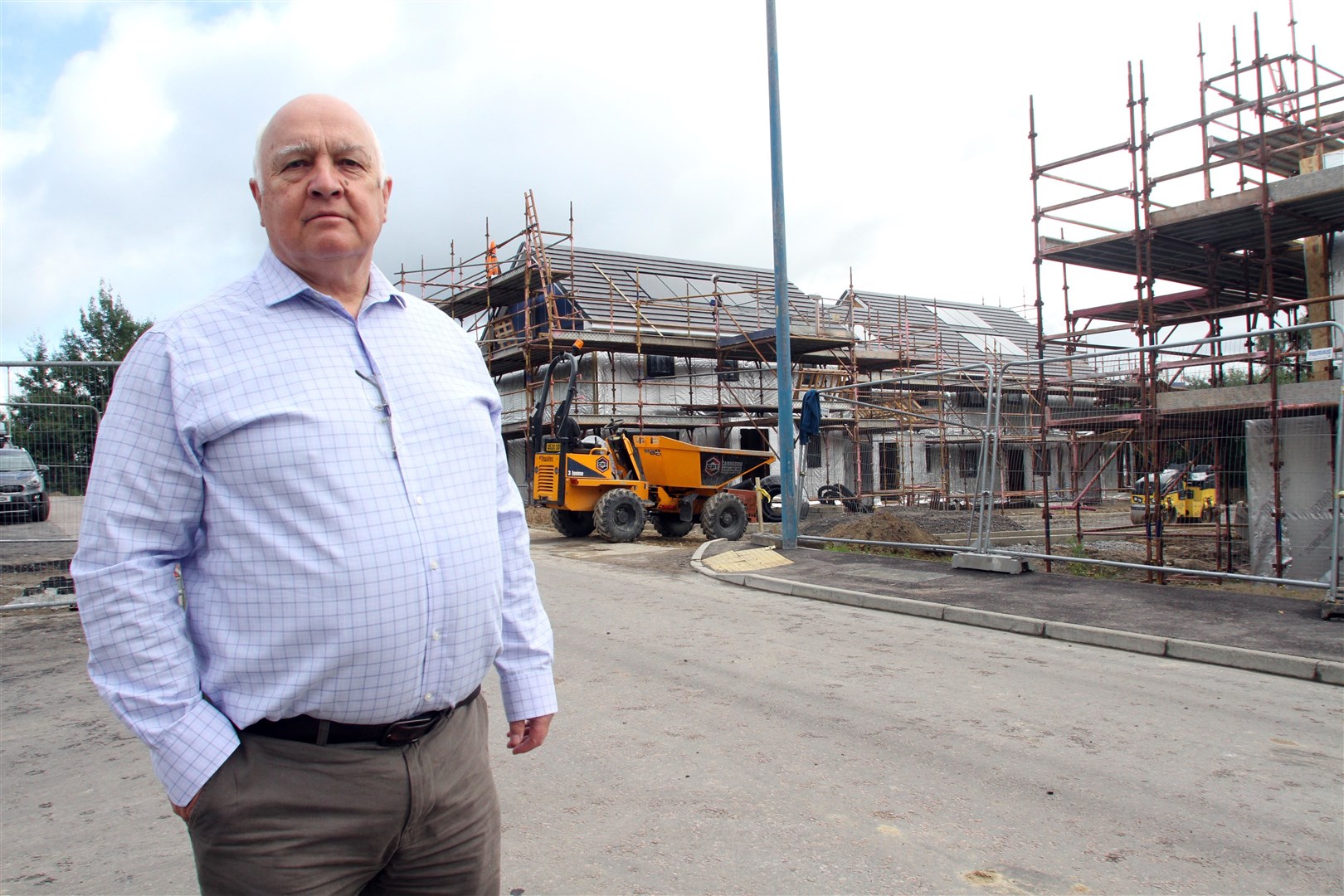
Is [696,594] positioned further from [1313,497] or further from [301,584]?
[301,584]

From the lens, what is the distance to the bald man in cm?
162

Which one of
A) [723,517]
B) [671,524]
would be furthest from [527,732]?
[671,524]

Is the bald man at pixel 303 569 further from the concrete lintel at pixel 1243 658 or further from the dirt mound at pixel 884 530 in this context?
the dirt mound at pixel 884 530

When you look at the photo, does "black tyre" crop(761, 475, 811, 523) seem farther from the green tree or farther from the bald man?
the bald man

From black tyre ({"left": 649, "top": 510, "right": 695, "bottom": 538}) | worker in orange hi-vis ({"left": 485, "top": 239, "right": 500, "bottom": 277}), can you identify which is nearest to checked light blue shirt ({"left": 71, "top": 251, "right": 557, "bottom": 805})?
black tyre ({"left": 649, "top": 510, "right": 695, "bottom": 538})

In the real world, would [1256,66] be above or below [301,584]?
above

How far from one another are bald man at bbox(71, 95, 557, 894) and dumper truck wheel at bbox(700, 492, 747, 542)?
52.1 ft

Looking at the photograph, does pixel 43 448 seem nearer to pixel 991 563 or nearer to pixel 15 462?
pixel 15 462

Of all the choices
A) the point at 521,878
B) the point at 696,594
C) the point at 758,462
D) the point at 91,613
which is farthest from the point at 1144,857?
the point at 758,462

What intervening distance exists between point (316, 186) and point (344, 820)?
1.24 m

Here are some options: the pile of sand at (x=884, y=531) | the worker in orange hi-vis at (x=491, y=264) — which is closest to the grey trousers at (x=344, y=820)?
the pile of sand at (x=884, y=531)

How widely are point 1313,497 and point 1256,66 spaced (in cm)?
661

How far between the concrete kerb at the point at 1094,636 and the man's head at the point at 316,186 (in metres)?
6.88

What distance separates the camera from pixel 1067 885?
3.17 m
